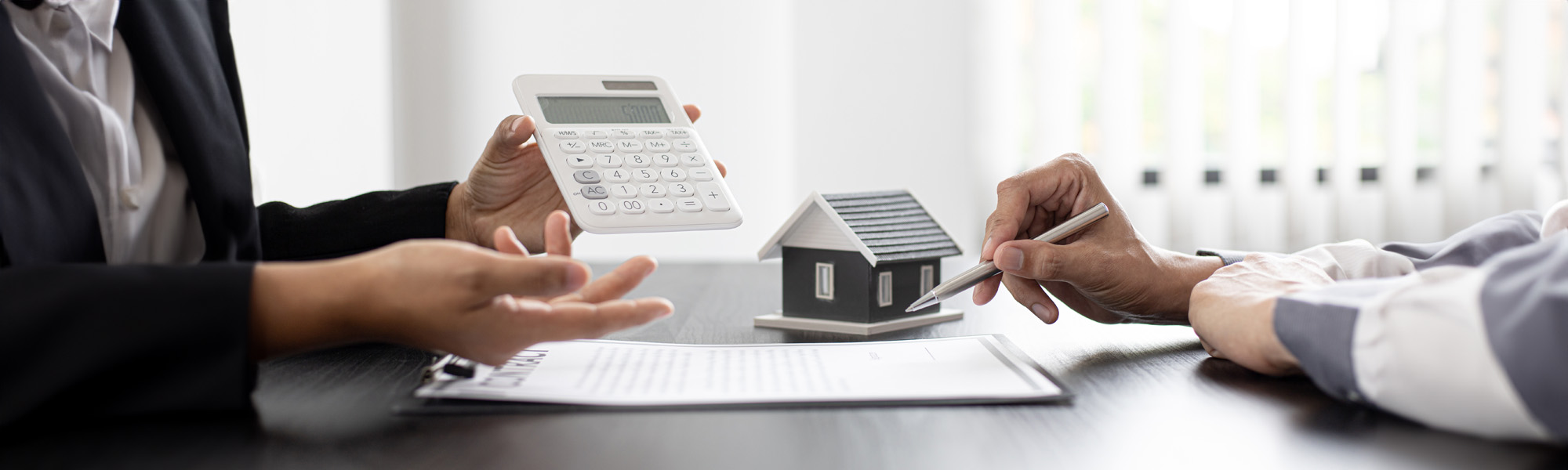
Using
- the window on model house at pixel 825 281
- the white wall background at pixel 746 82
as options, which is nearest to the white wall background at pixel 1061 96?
the white wall background at pixel 746 82

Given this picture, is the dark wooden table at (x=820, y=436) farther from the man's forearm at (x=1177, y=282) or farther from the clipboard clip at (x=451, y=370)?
the man's forearm at (x=1177, y=282)

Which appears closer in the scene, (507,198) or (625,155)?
(625,155)

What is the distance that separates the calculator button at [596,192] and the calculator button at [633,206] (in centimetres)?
1

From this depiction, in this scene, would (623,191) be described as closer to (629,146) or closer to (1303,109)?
(629,146)

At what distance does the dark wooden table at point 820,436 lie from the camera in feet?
1.47

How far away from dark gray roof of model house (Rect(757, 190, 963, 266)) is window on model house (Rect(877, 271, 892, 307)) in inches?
0.7

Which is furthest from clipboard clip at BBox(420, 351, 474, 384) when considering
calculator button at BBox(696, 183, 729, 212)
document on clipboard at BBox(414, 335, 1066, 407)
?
calculator button at BBox(696, 183, 729, 212)

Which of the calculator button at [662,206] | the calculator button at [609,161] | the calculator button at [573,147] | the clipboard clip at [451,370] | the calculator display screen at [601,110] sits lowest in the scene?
the clipboard clip at [451,370]

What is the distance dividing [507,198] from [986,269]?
481 millimetres

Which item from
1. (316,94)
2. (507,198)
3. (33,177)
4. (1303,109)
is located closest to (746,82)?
(316,94)

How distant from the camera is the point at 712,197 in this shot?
855 mm

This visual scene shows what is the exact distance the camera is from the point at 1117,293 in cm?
85

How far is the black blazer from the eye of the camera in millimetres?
507

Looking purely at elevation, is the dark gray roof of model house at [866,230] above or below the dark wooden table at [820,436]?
above
